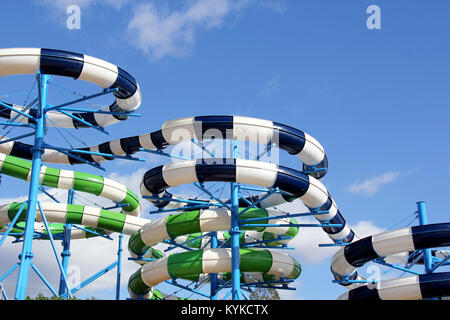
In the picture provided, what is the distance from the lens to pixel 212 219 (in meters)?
17.7

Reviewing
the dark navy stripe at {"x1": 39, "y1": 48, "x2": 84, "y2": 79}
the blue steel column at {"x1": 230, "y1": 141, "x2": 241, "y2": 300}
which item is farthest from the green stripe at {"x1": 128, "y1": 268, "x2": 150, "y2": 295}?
the dark navy stripe at {"x1": 39, "y1": 48, "x2": 84, "y2": 79}

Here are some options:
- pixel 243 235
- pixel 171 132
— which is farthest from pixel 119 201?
pixel 171 132

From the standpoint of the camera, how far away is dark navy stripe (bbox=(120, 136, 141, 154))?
2106cm

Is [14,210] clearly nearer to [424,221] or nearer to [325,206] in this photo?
[325,206]

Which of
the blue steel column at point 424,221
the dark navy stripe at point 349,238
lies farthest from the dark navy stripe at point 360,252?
the dark navy stripe at point 349,238

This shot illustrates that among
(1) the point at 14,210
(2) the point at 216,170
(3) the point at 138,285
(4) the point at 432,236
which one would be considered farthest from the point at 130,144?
(4) the point at 432,236

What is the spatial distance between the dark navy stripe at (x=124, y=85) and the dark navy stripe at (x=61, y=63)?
135cm

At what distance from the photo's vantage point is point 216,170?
15688 millimetres

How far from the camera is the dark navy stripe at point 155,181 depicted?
16177mm

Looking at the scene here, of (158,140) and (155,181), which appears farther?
(158,140)

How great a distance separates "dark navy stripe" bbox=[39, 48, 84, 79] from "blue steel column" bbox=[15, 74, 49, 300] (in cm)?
37

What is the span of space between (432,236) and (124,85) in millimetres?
10140

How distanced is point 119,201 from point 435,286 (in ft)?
40.3
